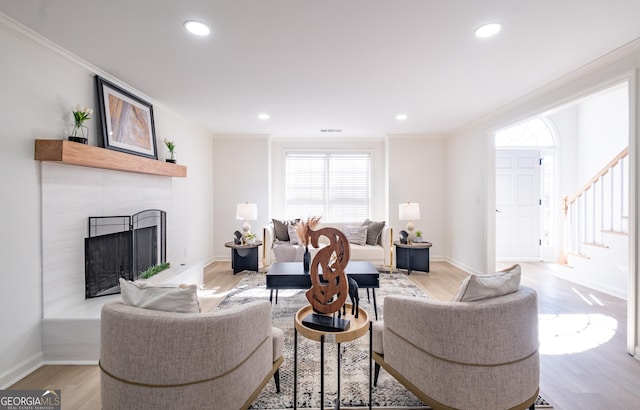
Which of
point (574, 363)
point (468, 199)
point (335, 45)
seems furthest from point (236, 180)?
point (574, 363)

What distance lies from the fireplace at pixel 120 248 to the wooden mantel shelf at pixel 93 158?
52 centimetres

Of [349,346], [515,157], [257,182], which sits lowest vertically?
[349,346]

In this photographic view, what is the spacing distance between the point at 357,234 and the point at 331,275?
3.49m

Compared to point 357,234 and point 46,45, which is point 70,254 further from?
point 357,234

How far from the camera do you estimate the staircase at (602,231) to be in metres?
3.77

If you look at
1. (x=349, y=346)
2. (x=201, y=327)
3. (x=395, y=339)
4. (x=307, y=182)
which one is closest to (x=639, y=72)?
(x=395, y=339)

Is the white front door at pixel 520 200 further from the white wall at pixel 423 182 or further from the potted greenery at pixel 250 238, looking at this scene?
the potted greenery at pixel 250 238

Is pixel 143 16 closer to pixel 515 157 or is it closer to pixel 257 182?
pixel 257 182

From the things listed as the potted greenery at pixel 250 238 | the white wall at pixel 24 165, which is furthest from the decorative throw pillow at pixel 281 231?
the white wall at pixel 24 165

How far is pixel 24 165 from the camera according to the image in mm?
2109

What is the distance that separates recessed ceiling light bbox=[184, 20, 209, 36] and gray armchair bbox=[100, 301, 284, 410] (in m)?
1.88

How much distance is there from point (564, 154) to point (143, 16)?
671cm

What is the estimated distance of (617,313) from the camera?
10.3ft

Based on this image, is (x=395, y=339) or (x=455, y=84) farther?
(x=455, y=84)
